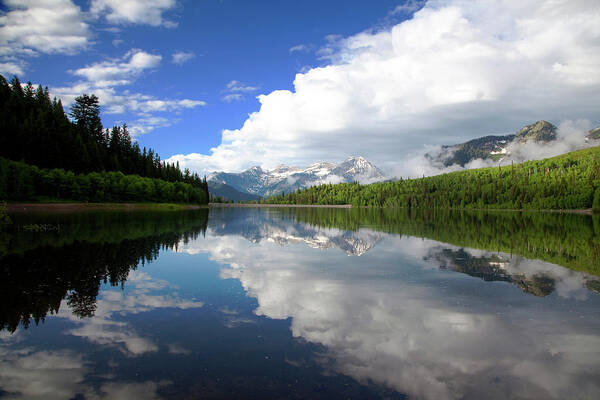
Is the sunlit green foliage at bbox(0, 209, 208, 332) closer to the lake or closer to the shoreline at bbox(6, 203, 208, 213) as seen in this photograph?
the lake

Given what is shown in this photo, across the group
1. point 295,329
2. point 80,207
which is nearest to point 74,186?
point 80,207

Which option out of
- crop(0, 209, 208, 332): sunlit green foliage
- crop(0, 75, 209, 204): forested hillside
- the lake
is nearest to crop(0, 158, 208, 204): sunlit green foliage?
crop(0, 75, 209, 204): forested hillside

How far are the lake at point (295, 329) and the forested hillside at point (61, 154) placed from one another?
97.1 metres

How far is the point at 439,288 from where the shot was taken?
1961 centimetres

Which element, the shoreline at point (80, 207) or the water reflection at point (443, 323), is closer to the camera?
the water reflection at point (443, 323)

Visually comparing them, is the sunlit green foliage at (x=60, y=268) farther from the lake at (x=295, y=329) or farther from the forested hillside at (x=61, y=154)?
the forested hillside at (x=61, y=154)

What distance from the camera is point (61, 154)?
423ft

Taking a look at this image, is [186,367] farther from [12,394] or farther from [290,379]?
[12,394]

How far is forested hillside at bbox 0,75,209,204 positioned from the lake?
97.1 metres

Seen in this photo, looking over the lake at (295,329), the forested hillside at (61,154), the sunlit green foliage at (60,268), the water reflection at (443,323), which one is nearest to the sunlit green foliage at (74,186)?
the forested hillside at (61,154)

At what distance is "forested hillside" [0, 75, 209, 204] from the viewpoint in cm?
10550

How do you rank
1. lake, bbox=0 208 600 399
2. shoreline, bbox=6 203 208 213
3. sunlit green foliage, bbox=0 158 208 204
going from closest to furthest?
lake, bbox=0 208 600 399 < shoreline, bbox=6 203 208 213 < sunlit green foliage, bbox=0 158 208 204

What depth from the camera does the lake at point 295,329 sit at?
9.39 m

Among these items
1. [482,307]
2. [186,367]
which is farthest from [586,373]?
[186,367]
